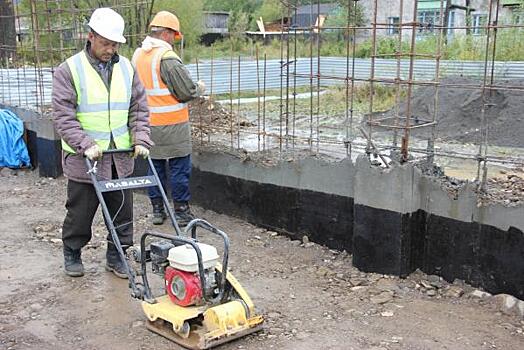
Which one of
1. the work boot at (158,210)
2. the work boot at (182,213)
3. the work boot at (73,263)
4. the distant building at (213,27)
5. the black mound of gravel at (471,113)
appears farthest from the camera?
the distant building at (213,27)

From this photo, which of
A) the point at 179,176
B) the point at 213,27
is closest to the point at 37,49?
the point at 179,176

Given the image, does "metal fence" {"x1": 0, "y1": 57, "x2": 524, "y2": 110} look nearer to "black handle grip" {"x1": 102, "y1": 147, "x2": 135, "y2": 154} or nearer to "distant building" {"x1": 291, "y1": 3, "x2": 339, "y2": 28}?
"distant building" {"x1": 291, "y1": 3, "x2": 339, "y2": 28}

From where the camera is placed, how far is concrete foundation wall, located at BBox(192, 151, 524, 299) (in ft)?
13.9

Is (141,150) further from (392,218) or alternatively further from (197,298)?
(392,218)

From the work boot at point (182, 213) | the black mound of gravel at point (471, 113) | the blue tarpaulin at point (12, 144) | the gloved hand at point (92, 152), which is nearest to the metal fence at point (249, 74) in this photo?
the black mound of gravel at point (471, 113)

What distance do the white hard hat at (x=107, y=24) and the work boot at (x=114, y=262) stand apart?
173cm

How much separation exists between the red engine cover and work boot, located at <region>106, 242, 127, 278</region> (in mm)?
1288

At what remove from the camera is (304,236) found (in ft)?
18.5

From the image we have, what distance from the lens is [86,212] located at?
4.70m

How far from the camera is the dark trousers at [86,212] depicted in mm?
4656

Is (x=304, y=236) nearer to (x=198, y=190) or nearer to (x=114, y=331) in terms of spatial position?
(x=198, y=190)

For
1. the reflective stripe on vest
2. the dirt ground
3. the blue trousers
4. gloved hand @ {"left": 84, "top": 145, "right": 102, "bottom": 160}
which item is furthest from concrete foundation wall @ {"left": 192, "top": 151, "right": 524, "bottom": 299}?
gloved hand @ {"left": 84, "top": 145, "right": 102, "bottom": 160}

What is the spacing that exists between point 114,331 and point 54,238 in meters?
2.25

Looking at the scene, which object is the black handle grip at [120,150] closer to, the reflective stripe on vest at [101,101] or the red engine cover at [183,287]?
the reflective stripe on vest at [101,101]
